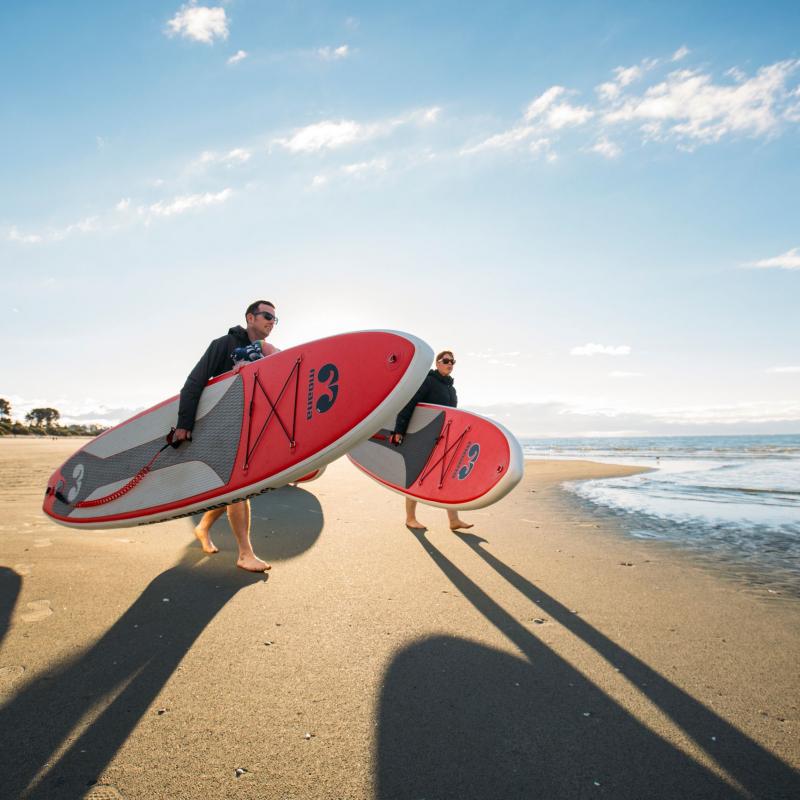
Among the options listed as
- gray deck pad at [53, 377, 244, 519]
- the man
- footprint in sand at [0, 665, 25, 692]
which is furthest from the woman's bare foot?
footprint in sand at [0, 665, 25, 692]

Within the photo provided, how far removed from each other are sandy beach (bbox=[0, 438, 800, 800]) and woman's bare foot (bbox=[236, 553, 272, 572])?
0.08 metres

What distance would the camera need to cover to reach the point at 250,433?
3666 millimetres

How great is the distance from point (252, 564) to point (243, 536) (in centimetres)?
29

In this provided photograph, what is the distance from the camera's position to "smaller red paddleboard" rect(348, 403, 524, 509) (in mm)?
4453

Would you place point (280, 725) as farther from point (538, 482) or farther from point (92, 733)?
point (538, 482)

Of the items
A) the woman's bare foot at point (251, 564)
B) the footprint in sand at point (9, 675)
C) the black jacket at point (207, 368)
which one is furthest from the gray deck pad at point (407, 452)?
the footprint in sand at point (9, 675)

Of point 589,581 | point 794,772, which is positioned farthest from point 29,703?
point 589,581

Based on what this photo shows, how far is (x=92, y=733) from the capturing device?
1636 millimetres

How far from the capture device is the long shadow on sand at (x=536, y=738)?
1452 millimetres

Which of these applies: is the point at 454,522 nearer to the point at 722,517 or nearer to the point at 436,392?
the point at 436,392

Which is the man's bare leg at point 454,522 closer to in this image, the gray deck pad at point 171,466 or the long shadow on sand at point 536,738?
the gray deck pad at point 171,466

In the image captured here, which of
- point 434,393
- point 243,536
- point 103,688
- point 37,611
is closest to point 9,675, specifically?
point 103,688

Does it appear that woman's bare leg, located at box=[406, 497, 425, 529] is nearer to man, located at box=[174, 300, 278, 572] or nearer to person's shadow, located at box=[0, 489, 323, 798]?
man, located at box=[174, 300, 278, 572]

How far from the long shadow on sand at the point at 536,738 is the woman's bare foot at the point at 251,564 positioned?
1.60 m
